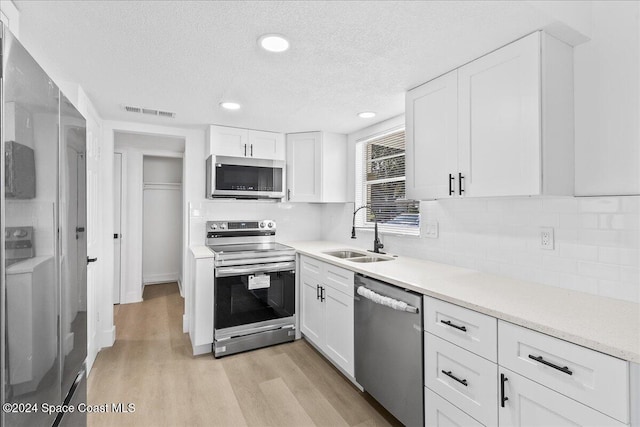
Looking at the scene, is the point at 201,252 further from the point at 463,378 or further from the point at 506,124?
the point at 506,124

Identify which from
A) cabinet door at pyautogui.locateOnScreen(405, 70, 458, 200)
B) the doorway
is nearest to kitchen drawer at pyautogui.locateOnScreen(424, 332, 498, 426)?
cabinet door at pyautogui.locateOnScreen(405, 70, 458, 200)

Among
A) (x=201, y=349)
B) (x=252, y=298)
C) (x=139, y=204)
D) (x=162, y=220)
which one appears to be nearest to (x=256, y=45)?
(x=252, y=298)

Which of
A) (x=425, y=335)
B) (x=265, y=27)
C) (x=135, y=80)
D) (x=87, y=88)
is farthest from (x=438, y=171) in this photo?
(x=87, y=88)

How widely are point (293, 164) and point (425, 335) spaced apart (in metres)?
2.38

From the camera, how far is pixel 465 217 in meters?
2.19

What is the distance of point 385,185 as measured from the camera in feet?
10.0

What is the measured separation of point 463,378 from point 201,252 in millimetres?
2403

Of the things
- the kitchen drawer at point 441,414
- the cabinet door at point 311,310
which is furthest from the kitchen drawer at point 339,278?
the kitchen drawer at point 441,414

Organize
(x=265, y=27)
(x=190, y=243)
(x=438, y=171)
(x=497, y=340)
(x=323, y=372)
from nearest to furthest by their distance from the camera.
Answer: (x=497, y=340) < (x=265, y=27) < (x=438, y=171) < (x=323, y=372) < (x=190, y=243)

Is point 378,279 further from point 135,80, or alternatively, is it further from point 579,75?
point 135,80

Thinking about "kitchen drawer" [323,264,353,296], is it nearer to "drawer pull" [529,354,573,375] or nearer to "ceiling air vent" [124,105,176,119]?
"drawer pull" [529,354,573,375]

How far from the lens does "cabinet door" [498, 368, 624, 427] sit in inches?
40.7

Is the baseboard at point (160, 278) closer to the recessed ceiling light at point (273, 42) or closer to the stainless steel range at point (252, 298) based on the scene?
the stainless steel range at point (252, 298)

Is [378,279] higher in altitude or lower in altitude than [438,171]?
lower
